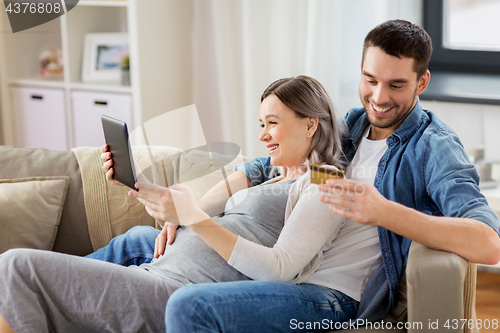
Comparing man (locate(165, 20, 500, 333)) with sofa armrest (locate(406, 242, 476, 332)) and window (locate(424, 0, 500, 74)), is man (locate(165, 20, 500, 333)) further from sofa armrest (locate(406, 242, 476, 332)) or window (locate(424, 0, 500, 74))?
window (locate(424, 0, 500, 74))

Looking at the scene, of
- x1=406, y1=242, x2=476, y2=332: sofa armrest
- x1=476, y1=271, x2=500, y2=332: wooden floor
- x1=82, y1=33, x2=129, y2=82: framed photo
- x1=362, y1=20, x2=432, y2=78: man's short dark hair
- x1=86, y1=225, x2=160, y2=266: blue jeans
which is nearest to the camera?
x1=406, y1=242, x2=476, y2=332: sofa armrest

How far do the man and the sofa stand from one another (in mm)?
180

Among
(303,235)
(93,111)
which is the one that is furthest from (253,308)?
(93,111)

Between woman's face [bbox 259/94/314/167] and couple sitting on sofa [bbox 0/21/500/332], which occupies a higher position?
woman's face [bbox 259/94/314/167]

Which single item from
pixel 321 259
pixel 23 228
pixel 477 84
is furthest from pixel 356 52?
pixel 23 228

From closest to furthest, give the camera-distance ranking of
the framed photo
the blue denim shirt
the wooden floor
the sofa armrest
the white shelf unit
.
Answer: the sofa armrest < the blue denim shirt < the wooden floor < the white shelf unit < the framed photo

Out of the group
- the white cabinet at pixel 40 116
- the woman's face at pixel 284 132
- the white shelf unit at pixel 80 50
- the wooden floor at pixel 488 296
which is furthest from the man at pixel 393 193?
the white cabinet at pixel 40 116

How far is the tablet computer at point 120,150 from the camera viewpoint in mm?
1264

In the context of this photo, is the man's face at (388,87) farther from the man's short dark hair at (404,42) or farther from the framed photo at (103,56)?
the framed photo at (103,56)

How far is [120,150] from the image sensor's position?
4.38ft

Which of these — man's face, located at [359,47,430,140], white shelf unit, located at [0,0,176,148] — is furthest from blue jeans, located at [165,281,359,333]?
white shelf unit, located at [0,0,176,148]

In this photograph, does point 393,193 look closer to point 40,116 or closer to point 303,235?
point 303,235

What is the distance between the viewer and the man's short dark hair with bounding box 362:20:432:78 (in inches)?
52.2

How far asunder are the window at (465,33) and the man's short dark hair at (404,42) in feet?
4.58
